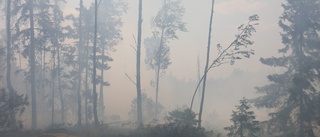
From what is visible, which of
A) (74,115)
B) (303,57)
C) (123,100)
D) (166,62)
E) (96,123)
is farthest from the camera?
(123,100)

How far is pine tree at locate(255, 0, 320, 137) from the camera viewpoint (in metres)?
23.9

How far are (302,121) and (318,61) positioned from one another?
4484 mm

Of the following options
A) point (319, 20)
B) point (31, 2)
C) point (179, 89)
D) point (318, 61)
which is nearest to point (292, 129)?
point (318, 61)

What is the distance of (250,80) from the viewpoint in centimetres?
10619

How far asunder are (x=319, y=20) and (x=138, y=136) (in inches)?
755

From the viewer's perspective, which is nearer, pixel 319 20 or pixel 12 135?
pixel 12 135

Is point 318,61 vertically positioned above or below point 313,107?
above

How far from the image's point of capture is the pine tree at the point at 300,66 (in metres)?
23.9

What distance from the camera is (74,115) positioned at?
5316 cm

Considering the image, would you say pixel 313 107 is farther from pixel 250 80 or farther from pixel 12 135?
pixel 250 80

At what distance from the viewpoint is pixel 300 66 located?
80.4ft

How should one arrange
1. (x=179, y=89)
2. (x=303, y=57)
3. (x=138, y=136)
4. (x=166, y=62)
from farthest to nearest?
(x=179, y=89) → (x=166, y=62) → (x=303, y=57) → (x=138, y=136)

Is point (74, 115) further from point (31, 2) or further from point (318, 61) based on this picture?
point (318, 61)

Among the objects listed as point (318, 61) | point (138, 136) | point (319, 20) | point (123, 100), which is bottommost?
point (123, 100)
